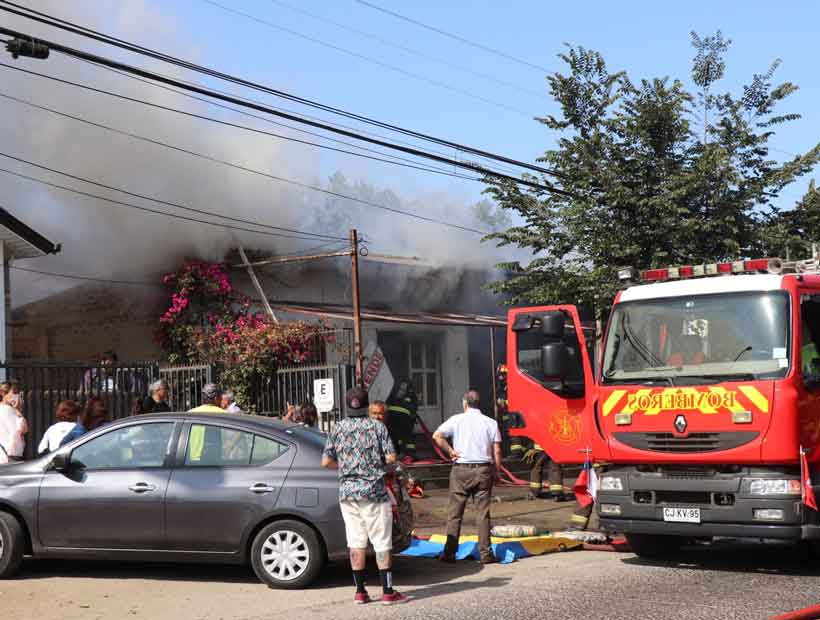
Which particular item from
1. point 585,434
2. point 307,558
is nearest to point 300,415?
point 585,434

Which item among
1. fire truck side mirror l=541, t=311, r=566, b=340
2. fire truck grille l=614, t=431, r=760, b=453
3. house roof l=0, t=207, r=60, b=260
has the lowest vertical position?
fire truck grille l=614, t=431, r=760, b=453

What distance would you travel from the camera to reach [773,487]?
335 inches

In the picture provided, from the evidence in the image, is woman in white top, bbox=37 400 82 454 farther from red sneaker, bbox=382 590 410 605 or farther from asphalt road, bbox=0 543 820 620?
red sneaker, bbox=382 590 410 605

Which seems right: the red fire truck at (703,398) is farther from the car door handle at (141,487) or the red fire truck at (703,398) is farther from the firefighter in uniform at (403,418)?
the firefighter in uniform at (403,418)

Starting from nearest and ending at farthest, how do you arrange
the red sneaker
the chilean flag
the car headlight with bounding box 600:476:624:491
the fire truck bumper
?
the red sneaker < the fire truck bumper < the car headlight with bounding box 600:476:624:491 < the chilean flag

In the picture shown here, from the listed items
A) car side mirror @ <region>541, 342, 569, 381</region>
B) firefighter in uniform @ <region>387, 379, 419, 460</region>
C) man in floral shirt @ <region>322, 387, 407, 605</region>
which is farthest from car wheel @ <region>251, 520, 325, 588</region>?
firefighter in uniform @ <region>387, 379, 419, 460</region>

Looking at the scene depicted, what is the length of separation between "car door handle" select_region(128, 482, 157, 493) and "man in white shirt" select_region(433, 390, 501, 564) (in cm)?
288

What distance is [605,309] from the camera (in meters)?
17.5

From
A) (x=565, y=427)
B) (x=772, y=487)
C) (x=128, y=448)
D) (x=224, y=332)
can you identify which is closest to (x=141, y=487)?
(x=128, y=448)

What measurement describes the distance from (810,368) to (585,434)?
2.52m

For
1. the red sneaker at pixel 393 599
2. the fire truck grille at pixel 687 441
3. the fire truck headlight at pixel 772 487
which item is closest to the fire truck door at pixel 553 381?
the fire truck grille at pixel 687 441

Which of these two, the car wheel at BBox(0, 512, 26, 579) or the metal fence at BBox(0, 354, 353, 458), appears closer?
the car wheel at BBox(0, 512, 26, 579)

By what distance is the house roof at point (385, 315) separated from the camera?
19641 millimetres

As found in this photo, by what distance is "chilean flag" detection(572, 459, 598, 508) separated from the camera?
10.3 m
